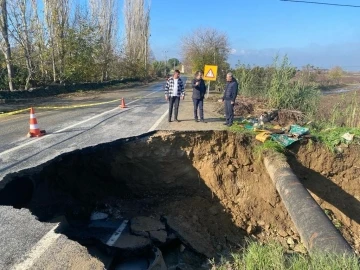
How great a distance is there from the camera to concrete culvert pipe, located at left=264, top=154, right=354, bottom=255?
317 cm

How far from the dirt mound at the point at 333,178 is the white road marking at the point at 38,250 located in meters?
5.52

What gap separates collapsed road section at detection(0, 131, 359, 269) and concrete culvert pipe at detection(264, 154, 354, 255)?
134 centimetres

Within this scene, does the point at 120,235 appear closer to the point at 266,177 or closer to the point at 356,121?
the point at 266,177

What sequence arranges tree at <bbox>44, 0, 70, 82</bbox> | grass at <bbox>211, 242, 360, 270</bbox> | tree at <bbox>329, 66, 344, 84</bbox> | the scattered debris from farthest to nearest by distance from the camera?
1. tree at <bbox>329, 66, 344, 84</bbox>
2. tree at <bbox>44, 0, 70, 82</bbox>
3. the scattered debris
4. grass at <bbox>211, 242, 360, 270</bbox>

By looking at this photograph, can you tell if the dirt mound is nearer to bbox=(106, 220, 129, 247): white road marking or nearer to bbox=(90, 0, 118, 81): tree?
bbox=(106, 220, 129, 247): white road marking

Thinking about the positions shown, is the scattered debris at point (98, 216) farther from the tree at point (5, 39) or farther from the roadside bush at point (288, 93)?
the tree at point (5, 39)

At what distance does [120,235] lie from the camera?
5.22 m

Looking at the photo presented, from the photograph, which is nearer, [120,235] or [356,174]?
[120,235]

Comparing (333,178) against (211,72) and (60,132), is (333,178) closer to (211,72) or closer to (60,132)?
(60,132)

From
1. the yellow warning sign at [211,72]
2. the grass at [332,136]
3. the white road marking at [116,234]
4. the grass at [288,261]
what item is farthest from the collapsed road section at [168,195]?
the yellow warning sign at [211,72]

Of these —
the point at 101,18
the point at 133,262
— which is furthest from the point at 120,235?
the point at 101,18

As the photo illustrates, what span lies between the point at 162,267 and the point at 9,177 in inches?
118

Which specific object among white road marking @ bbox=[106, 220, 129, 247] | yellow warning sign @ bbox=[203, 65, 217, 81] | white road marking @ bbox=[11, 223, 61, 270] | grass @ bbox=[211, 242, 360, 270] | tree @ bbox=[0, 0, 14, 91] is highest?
tree @ bbox=[0, 0, 14, 91]

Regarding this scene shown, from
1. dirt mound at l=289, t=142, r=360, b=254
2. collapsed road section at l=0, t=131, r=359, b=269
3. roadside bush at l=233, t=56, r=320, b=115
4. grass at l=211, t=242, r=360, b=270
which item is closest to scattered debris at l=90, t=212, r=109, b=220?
collapsed road section at l=0, t=131, r=359, b=269
